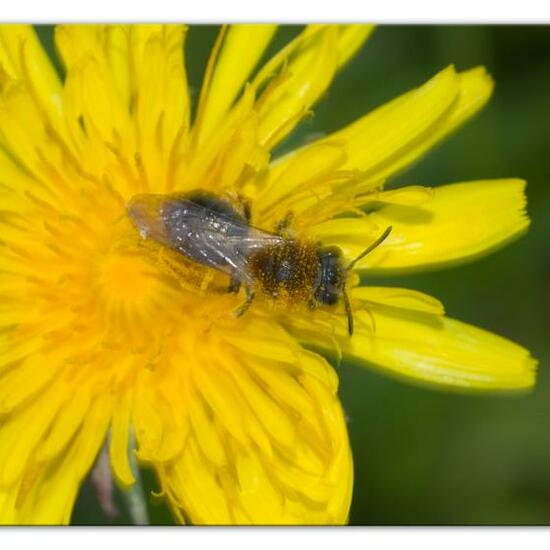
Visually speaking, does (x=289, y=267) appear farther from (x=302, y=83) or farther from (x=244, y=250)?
(x=302, y=83)

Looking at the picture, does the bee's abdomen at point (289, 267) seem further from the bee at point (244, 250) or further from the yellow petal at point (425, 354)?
the yellow petal at point (425, 354)

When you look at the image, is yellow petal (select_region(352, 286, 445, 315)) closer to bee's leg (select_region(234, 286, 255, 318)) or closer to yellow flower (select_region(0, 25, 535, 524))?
yellow flower (select_region(0, 25, 535, 524))

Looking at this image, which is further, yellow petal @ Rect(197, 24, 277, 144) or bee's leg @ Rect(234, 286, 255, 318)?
yellow petal @ Rect(197, 24, 277, 144)

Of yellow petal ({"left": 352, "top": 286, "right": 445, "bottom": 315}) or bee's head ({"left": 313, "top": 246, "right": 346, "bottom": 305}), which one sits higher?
bee's head ({"left": 313, "top": 246, "right": 346, "bottom": 305})

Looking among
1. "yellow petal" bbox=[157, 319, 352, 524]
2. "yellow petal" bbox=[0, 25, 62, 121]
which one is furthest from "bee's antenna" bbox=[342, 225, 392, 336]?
"yellow petal" bbox=[0, 25, 62, 121]

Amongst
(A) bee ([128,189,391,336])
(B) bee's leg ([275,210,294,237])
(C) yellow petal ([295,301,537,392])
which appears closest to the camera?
(A) bee ([128,189,391,336])

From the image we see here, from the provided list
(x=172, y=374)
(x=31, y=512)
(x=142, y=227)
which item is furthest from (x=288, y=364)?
(x=31, y=512)
